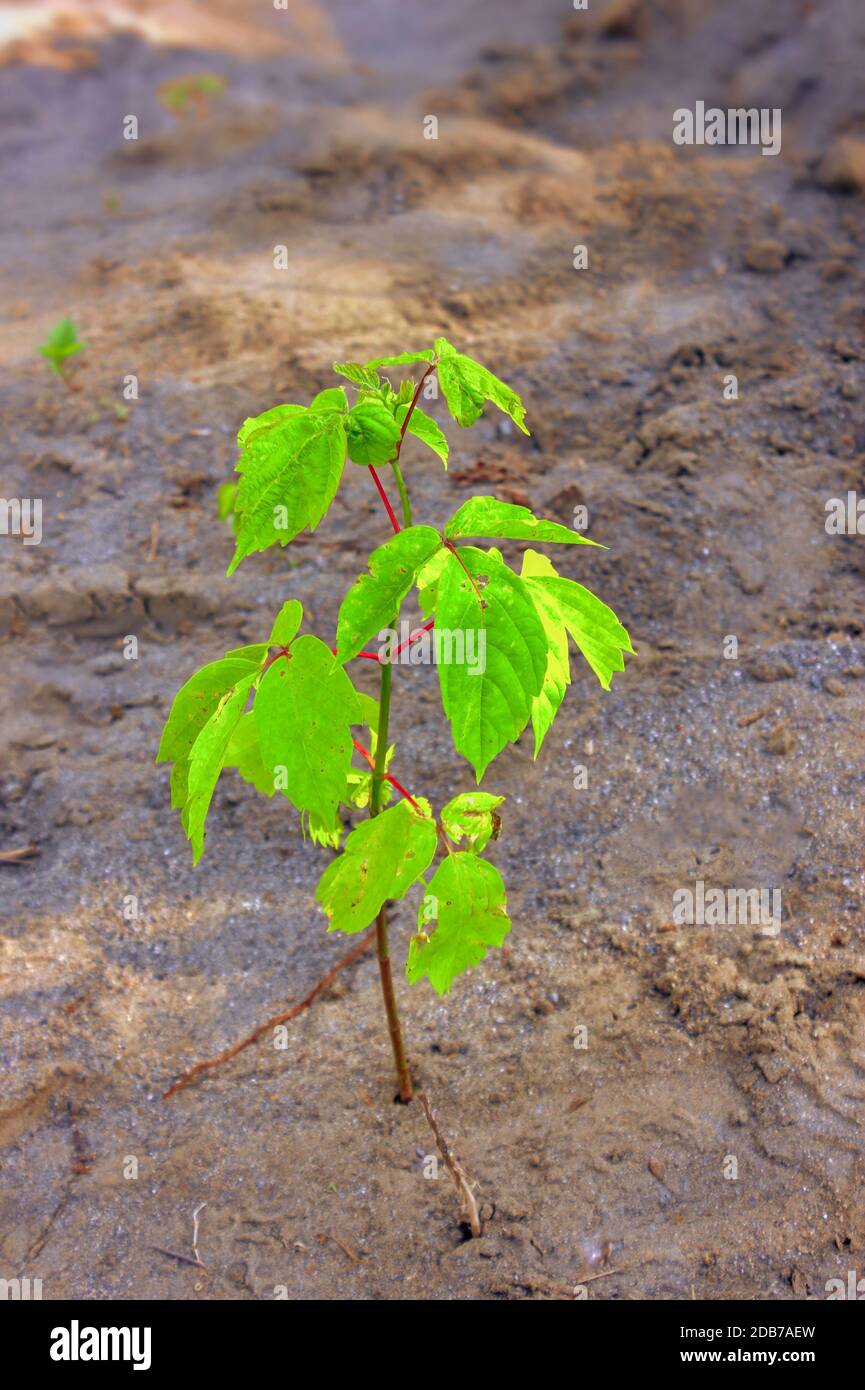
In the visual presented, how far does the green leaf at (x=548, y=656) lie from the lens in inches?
60.8

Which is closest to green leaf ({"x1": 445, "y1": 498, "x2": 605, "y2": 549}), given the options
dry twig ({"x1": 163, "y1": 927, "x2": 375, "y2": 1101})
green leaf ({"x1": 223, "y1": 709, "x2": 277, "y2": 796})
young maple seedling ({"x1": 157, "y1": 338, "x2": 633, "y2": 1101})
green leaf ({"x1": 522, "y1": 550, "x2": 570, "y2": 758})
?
young maple seedling ({"x1": 157, "y1": 338, "x2": 633, "y2": 1101})

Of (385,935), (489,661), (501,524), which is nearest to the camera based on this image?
(489,661)

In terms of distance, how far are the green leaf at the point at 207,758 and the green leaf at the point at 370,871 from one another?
0.25 meters

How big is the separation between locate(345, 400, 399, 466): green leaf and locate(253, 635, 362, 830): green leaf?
27 centimetres

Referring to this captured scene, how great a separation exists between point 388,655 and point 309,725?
0.53ft

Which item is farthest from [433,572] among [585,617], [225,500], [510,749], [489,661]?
[225,500]

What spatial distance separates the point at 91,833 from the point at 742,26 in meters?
6.48

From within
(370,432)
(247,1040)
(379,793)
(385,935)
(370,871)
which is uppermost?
(370,432)

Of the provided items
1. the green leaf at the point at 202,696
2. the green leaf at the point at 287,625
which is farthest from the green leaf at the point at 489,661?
the green leaf at the point at 202,696

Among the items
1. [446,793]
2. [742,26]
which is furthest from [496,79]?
[446,793]

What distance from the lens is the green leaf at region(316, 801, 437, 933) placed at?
1.69 meters

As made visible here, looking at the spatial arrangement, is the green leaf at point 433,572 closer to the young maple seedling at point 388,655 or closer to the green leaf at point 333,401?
the young maple seedling at point 388,655

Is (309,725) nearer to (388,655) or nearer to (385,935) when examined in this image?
(388,655)

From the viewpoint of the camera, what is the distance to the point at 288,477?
139cm
